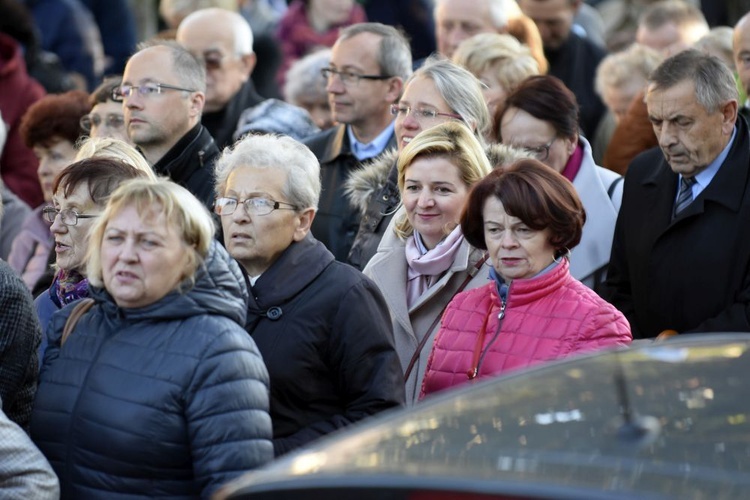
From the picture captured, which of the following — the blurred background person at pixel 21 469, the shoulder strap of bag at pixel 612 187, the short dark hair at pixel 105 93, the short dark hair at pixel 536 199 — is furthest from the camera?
the short dark hair at pixel 105 93

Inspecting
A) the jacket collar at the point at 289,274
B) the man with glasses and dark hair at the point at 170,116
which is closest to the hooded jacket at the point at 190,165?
the man with glasses and dark hair at the point at 170,116

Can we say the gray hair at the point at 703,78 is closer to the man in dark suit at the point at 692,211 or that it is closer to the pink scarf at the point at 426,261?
the man in dark suit at the point at 692,211

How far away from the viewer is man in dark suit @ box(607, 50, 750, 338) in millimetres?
5809

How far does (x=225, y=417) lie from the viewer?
3941 mm

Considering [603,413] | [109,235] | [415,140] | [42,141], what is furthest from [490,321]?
[42,141]

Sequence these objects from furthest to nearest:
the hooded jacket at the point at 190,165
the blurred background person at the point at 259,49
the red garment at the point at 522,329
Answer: the blurred background person at the point at 259,49 < the hooded jacket at the point at 190,165 < the red garment at the point at 522,329

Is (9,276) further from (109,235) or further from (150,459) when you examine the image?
(150,459)

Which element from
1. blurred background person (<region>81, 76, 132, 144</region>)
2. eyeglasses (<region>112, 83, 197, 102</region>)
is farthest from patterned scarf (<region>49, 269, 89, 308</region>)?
blurred background person (<region>81, 76, 132, 144</region>)

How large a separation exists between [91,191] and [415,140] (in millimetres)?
1339

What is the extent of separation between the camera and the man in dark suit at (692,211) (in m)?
5.81

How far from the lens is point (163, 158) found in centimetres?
708

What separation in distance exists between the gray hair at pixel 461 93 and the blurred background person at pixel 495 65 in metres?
0.79

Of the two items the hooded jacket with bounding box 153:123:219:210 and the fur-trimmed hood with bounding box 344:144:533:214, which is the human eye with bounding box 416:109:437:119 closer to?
the fur-trimmed hood with bounding box 344:144:533:214

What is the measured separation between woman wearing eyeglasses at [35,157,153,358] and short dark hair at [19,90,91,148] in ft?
8.92
